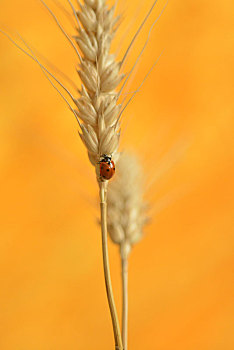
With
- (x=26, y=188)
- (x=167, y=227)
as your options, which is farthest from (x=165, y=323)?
(x=26, y=188)

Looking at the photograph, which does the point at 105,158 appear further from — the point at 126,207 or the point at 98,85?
the point at 126,207

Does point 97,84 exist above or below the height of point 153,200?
above

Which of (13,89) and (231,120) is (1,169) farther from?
(231,120)

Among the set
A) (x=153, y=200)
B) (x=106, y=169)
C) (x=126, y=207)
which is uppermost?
(x=106, y=169)

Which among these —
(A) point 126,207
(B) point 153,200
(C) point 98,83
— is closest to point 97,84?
(C) point 98,83

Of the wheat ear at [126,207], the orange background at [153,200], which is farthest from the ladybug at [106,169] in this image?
the orange background at [153,200]

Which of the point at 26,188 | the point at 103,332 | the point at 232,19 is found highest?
the point at 232,19

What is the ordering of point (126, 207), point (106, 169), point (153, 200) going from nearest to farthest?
point (106, 169) < point (126, 207) < point (153, 200)
